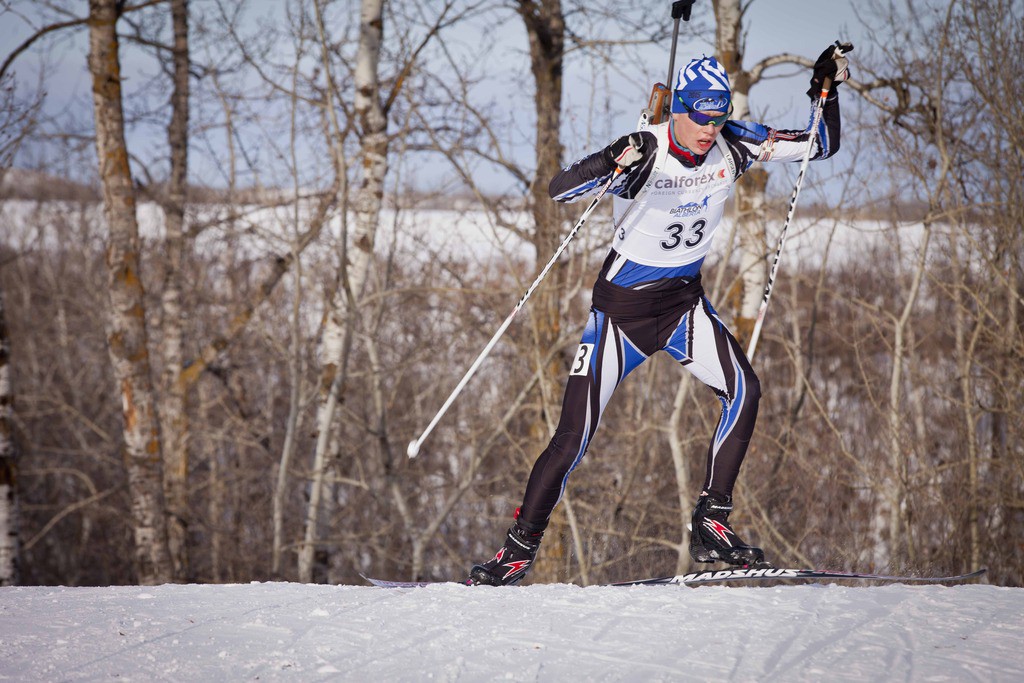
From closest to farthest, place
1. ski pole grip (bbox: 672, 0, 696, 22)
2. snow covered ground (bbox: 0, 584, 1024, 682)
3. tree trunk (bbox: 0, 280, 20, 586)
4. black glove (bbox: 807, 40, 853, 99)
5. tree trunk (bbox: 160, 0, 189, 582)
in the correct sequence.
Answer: snow covered ground (bbox: 0, 584, 1024, 682)
black glove (bbox: 807, 40, 853, 99)
ski pole grip (bbox: 672, 0, 696, 22)
tree trunk (bbox: 0, 280, 20, 586)
tree trunk (bbox: 160, 0, 189, 582)

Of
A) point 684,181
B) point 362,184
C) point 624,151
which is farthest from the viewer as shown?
point 362,184

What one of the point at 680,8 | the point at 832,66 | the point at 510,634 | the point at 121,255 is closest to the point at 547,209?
the point at 121,255

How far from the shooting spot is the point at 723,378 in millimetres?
3912

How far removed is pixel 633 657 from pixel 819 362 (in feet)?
63.7

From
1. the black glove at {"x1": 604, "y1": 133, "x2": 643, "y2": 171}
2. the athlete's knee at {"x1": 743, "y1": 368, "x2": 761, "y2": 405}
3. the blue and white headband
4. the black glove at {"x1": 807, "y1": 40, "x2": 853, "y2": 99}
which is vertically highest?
the black glove at {"x1": 807, "y1": 40, "x2": 853, "y2": 99}

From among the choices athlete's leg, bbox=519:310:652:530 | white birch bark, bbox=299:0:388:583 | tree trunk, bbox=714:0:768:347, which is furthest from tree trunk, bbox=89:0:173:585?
tree trunk, bbox=714:0:768:347

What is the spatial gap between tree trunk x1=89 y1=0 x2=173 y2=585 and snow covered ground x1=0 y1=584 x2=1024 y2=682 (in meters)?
4.80

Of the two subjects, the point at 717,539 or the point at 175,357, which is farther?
the point at 175,357

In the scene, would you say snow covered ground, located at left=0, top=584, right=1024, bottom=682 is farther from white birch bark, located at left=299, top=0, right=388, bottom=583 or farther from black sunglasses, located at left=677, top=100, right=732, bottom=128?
white birch bark, located at left=299, top=0, right=388, bottom=583

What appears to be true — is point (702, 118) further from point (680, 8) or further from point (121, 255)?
point (121, 255)

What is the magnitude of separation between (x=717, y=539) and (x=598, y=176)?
5.44 feet

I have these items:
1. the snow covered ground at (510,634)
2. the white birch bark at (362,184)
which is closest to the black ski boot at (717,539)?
the snow covered ground at (510,634)

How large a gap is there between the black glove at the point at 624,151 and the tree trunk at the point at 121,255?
6.11 m

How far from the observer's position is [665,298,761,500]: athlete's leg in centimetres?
390
